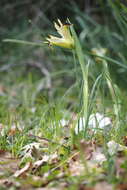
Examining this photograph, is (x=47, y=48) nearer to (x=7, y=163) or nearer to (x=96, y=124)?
(x=96, y=124)

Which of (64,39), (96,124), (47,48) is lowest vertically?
(96,124)

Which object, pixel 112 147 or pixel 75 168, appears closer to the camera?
pixel 75 168

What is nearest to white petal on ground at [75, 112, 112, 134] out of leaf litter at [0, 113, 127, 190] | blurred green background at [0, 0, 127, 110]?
leaf litter at [0, 113, 127, 190]

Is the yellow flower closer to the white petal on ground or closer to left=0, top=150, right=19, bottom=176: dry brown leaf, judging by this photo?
the white petal on ground

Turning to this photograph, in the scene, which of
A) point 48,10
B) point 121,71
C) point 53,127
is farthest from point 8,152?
point 48,10

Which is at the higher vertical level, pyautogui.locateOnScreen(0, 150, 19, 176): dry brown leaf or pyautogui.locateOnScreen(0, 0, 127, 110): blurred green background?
pyautogui.locateOnScreen(0, 0, 127, 110): blurred green background

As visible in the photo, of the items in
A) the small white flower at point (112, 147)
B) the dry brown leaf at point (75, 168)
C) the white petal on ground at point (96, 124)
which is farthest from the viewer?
the white petal on ground at point (96, 124)

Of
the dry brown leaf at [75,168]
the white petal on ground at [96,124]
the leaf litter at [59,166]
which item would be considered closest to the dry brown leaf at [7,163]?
the leaf litter at [59,166]

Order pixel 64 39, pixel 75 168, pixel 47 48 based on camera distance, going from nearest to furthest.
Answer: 1. pixel 75 168
2. pixel 64 39
3. pixel 47 48

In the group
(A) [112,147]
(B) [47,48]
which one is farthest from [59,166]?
(B) [47,48]

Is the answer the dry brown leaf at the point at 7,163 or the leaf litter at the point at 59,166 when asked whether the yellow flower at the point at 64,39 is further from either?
the dry brown leaf at the point at 7,163

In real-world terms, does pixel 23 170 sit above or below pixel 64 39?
below

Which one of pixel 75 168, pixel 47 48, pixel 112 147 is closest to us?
pixel 75 168
